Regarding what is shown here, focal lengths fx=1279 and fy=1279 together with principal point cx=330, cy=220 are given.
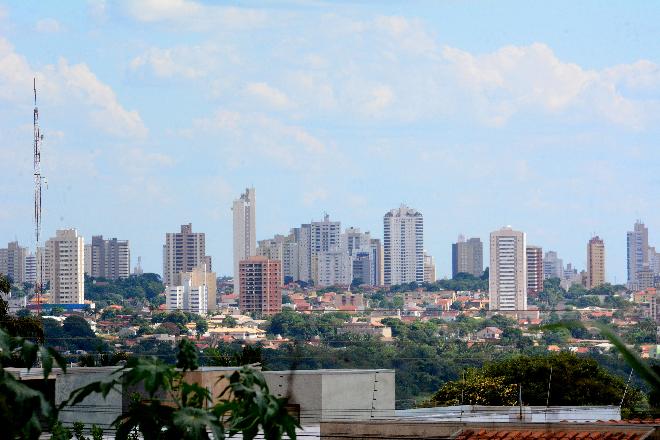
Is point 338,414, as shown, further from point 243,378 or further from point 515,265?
point 515,265

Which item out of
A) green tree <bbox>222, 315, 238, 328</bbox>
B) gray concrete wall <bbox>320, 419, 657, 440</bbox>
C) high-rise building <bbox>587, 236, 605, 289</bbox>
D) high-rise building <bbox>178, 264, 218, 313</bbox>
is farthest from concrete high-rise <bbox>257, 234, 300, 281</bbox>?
gray concrete wall <bbox>320, 419, 657, 440</bbox>

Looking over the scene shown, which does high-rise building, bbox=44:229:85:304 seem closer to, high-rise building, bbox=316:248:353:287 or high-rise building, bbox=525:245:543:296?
high-rise building, bbox=316:248:353:287

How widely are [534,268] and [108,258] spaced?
192 feet

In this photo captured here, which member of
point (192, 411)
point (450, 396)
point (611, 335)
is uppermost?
point (611, 335)

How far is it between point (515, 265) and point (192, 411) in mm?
167445

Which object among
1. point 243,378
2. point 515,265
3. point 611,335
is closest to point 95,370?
point 243,378

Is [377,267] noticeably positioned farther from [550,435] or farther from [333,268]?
[550,435]

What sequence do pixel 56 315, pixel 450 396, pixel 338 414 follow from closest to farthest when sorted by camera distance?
pixel 338 414 → pixel 450 396 → pixel 56 315

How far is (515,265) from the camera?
6594 inches

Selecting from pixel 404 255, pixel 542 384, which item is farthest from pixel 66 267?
pixel 542 384

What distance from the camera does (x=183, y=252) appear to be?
18388 centimetres

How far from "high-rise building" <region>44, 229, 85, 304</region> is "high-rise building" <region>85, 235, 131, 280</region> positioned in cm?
1085

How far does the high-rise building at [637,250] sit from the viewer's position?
178250 mm

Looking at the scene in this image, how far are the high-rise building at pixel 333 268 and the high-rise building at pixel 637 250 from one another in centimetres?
4086
